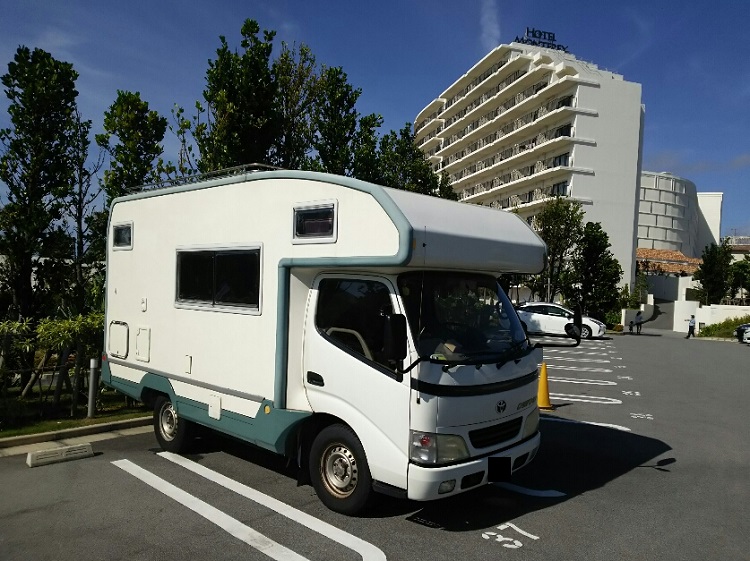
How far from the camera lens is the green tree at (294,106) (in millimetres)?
13531

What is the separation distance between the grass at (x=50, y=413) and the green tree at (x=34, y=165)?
3538mm

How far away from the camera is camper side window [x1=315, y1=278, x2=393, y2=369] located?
488cm

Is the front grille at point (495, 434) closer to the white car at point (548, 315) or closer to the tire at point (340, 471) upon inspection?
the tire at point (340, 471)

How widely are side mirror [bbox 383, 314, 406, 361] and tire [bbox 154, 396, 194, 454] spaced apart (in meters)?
3.40

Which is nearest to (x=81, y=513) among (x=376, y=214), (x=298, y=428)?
(x=298, y=428)

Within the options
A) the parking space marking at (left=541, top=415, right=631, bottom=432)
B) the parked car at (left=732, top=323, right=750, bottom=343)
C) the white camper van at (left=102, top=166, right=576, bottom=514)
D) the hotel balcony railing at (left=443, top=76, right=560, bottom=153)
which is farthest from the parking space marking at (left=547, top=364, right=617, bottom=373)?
the hotel balcony railing at (left=443, top=76, right=560, bottom=153)

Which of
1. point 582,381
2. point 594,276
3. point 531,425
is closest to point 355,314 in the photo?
point 531,425

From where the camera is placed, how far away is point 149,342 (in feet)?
22.9

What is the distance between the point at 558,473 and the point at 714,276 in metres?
54.2

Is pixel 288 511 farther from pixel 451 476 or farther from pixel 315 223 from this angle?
pixel 315 223

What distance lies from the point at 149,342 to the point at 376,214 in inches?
147

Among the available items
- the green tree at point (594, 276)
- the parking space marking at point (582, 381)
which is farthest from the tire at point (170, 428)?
the green tree at point (594, 276)

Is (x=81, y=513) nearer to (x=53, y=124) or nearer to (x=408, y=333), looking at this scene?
(x=408, y=333)

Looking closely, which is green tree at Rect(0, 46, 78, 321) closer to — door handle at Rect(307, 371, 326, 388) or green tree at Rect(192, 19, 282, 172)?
green tree at Rect(192, 19, 282, 172)
